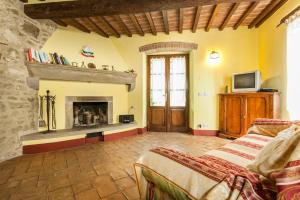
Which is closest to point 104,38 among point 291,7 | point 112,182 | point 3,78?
point 3,78

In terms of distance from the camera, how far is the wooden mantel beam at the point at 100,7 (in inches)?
111

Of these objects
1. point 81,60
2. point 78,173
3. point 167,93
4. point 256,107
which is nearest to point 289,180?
point 78,173

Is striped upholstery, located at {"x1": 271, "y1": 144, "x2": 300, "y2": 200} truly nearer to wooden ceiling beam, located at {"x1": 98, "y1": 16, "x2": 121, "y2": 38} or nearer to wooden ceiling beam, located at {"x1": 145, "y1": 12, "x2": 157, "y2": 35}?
wooden ceiling beam, located at {"x1": 145, "y1": 12, "x2": 157, "y2": 35}

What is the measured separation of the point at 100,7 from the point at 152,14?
3.83 ft

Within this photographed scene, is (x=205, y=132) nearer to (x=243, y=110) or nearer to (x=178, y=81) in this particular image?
(x=243, y=110)

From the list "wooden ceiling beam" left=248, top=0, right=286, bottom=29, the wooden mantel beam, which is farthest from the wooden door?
the wooden mantel beam

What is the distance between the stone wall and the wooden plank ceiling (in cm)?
29

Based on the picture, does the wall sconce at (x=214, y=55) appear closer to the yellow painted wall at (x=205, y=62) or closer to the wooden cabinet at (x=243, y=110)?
the yellow painted wall at (x=205, y=62)

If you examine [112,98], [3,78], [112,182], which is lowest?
[112,182]

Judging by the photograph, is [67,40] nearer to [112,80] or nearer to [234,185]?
[112,80]

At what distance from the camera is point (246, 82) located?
374 centimetres

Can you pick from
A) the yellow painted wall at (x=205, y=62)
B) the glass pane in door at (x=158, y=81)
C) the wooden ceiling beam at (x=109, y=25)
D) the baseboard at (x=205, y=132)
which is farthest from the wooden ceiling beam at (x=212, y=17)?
the baseboard at (x=205, y=132)

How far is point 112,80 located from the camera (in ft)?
13.9

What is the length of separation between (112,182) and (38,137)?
1.95 m
